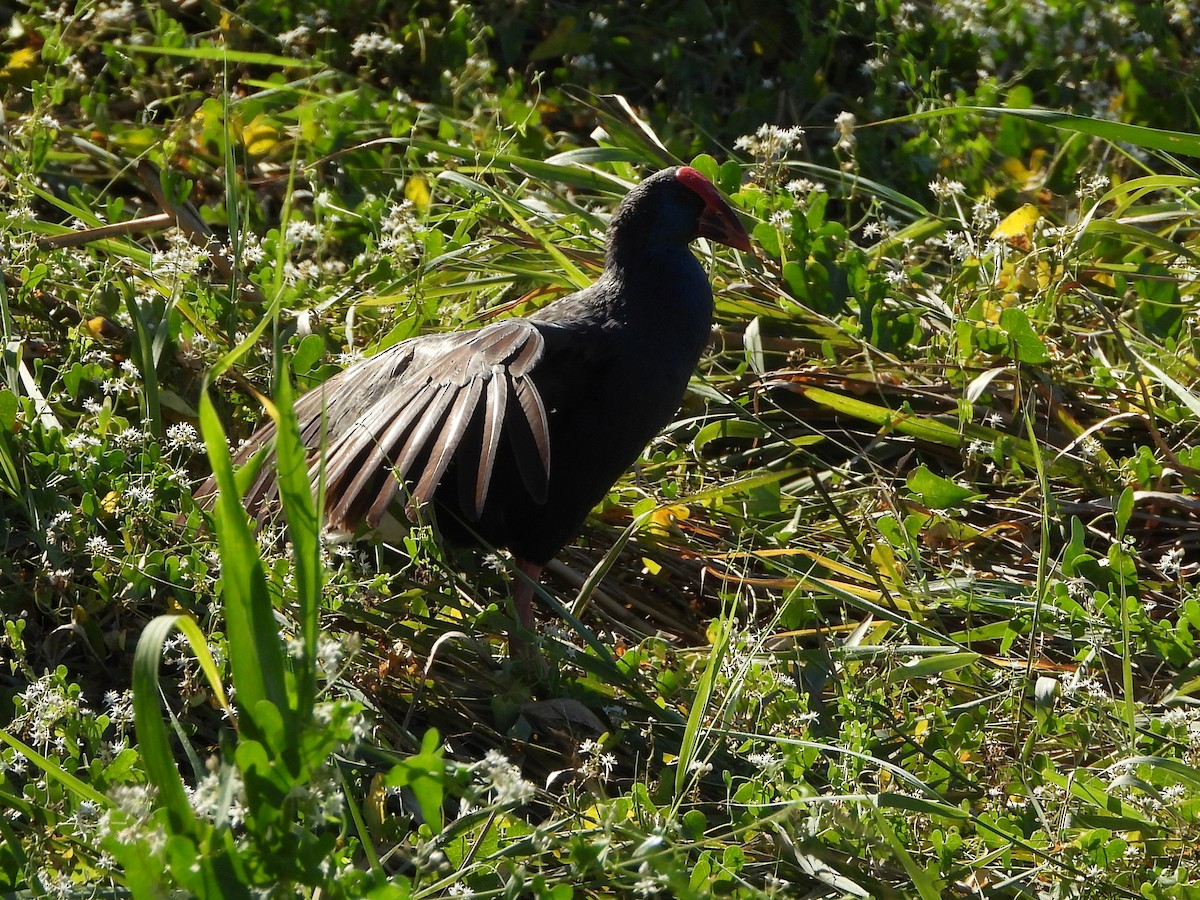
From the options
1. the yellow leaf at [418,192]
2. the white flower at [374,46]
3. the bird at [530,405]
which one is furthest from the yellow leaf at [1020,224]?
the white flower at [374,46]

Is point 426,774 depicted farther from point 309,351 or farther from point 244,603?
point 309,351

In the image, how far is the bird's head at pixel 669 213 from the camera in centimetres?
335

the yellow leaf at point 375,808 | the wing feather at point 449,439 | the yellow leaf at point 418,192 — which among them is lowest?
the yellow leaf at point 375,808

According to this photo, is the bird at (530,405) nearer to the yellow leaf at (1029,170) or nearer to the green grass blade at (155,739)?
the green grass blade at (155,739)

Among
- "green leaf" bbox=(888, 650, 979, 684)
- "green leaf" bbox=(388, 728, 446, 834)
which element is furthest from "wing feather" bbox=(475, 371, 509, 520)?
"green leaf" bbox=(388, 728, 446, 834)

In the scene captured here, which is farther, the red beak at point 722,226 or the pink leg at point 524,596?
the red beak at point 722,226

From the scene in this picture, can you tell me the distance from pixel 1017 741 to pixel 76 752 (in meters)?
1.59

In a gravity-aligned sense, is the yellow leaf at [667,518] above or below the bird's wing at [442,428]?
below

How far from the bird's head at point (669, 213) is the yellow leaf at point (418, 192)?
1120 millimetres

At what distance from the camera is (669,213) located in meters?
3.38

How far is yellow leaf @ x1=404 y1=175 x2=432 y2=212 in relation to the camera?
14.3 ft

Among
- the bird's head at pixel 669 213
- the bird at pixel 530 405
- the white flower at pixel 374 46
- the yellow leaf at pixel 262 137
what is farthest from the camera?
the white flower at pixel 374 46

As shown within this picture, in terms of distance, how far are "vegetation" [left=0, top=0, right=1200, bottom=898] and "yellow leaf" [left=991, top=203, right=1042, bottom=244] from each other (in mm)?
18

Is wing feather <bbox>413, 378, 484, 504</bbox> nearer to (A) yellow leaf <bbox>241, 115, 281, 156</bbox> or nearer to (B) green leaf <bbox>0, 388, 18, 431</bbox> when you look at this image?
(B) green leaf <bbox>0, 388, 18, 431</bbox>
